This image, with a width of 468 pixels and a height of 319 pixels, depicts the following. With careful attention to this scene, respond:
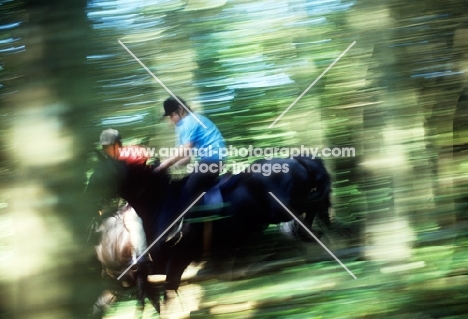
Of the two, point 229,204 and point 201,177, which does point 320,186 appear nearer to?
point 229,204

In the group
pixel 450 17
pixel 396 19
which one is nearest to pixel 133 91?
pixel 396 19

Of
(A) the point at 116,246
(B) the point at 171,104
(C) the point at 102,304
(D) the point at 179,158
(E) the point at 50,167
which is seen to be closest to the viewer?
(E) the point at 50,167

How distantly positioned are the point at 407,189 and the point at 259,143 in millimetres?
521

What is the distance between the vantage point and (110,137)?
1.89 m

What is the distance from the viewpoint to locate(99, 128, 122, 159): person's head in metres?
1.78

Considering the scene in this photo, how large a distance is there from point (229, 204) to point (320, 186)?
357 mm

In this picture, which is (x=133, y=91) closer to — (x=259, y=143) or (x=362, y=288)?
(x=259, y=143)

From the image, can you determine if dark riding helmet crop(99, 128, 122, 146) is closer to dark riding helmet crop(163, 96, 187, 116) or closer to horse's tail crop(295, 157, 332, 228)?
dark riding helmet crop(163, 96, 187, 116)

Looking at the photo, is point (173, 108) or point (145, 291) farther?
point (145, 291)

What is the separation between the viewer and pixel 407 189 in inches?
81.9

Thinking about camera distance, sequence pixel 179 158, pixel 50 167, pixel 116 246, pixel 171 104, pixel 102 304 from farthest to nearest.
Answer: pixel 116 246 → pixel 179 158 → pixel 171 104 → pixel 102 304 → pixel 50 167

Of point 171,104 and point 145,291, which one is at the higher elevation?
point 171,104

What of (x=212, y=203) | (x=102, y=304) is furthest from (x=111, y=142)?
(x=212, y=203)

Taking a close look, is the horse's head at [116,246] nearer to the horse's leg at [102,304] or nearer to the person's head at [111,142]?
the horse's leg at [102,304]
